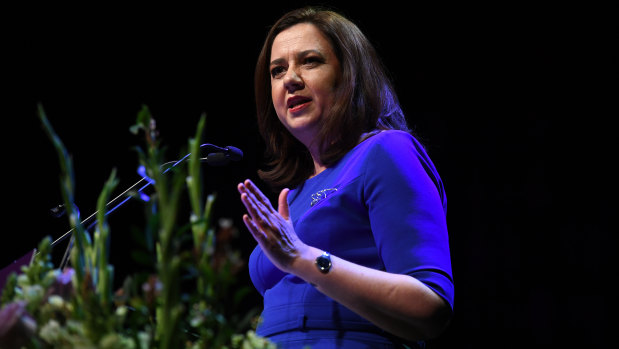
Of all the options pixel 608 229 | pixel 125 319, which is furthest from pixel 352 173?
pixel 608 229

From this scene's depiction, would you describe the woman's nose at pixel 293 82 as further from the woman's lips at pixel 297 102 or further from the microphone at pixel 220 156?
the microphone at pixel 220 156

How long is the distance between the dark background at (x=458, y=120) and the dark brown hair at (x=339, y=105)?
116 cm

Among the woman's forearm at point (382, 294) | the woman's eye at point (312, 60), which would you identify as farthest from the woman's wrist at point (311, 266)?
the woman's eye at point (312, 60)

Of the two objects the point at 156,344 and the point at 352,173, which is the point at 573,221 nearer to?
the point at 352,173

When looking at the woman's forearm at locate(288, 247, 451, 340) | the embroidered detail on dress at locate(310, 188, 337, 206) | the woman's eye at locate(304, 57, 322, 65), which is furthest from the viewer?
the woman's eye at locate(304, 57, 322, 65)

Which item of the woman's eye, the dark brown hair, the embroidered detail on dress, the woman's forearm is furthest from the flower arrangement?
the woman's eye

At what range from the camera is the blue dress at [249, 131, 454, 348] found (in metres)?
1.18

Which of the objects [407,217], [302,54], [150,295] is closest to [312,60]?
[302,54]

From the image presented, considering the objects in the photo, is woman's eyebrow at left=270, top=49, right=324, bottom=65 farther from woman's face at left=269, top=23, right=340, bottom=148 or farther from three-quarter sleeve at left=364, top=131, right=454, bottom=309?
three-quarter sleeve at left=364, top=131, right=454, bottom=309

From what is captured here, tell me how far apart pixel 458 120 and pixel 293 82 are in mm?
1827

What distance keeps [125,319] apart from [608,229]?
296 cm

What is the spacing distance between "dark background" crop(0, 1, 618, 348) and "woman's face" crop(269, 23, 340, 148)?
4.50ft

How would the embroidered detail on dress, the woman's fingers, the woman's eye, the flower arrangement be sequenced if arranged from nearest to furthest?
1. the flower arrangement
2. the woman's fingers
3. the embroidered detail on dress
4. the woman's eye

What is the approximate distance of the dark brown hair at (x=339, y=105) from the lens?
1.59 meters
